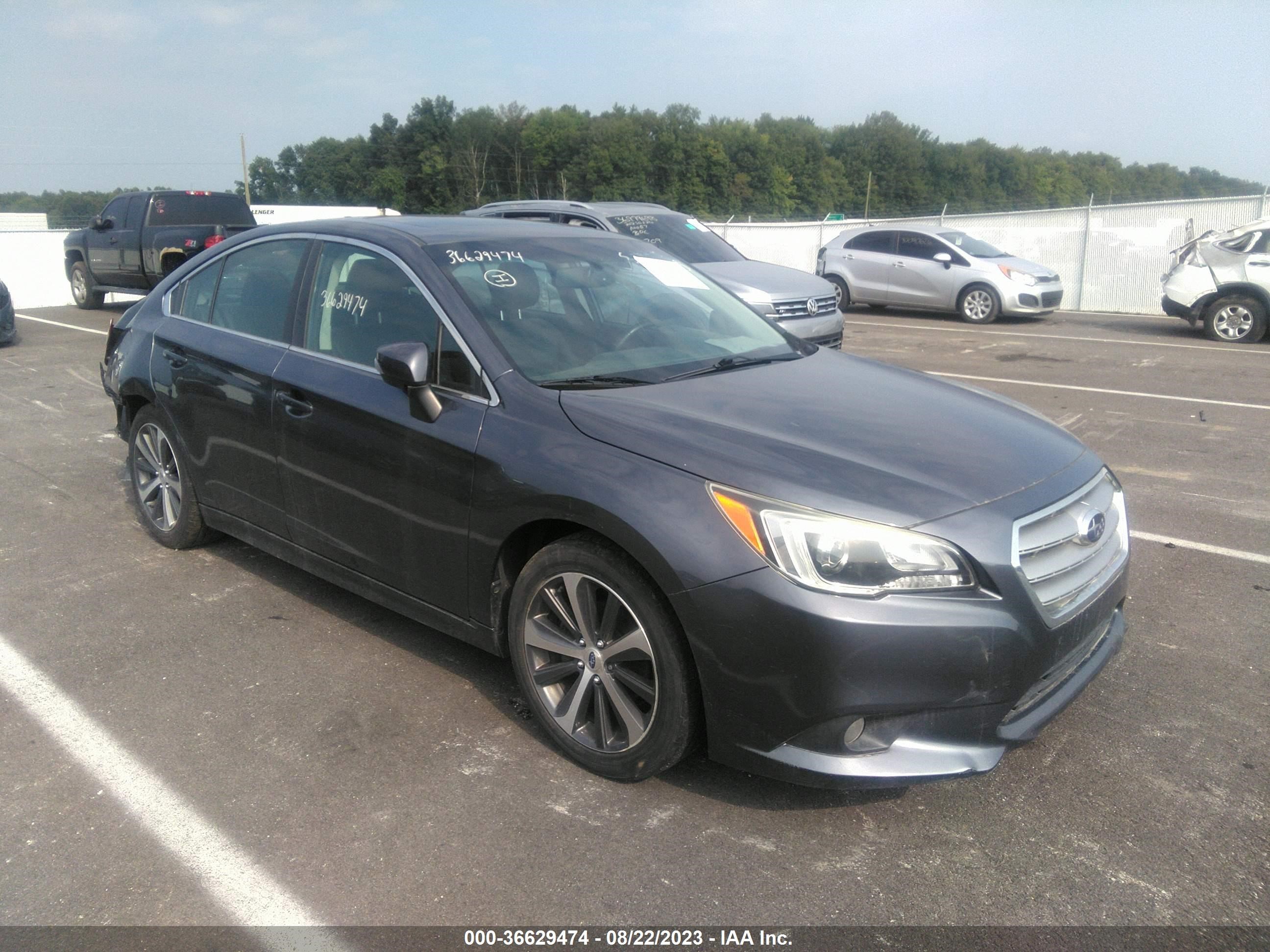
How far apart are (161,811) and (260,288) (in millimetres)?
2376

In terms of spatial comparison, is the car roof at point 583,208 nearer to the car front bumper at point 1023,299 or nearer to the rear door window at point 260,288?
the rear door window at point 260,288

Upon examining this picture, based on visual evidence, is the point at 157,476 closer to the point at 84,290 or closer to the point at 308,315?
the point at 308,315

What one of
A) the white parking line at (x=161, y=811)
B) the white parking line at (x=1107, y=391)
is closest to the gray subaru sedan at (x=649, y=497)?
the white parking line at (x=161, y=811)

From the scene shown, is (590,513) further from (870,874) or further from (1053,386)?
(1053,386)

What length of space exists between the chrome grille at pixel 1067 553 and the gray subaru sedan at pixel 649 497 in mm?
12

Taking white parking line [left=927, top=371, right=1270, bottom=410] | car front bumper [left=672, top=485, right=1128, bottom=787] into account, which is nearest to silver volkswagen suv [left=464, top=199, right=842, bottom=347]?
white parking line [left=927, top=371, right=1270, bottom=410]

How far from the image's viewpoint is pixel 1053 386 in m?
10.1

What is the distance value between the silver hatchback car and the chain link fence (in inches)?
82.2

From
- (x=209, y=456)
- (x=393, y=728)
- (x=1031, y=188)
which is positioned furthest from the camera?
(x=1031, y=188)

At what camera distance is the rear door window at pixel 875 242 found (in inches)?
707

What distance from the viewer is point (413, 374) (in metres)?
3.42

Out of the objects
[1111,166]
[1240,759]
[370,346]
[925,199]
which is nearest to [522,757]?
[370,346]

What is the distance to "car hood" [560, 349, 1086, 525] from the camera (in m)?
2.82

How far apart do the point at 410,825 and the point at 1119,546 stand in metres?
2.42
